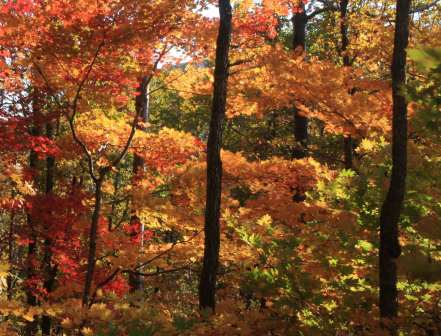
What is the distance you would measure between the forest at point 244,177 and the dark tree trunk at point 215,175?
2cm

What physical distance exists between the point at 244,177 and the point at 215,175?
185 cm

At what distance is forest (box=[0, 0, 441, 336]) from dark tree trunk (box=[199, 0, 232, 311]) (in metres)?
0.02

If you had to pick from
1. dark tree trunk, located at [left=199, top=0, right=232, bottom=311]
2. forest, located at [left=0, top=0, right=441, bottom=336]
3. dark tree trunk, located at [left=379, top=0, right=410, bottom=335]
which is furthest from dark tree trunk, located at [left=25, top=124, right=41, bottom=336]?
dark tree trunk, located at [left=379, top=0, right=410, bottom=335]

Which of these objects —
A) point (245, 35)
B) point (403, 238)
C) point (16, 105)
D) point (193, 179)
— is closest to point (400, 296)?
point (403, 238)

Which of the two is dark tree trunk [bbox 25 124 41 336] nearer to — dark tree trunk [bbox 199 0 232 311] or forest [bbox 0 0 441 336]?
forest [bbox 0 0 441 336]

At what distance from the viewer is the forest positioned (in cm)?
477

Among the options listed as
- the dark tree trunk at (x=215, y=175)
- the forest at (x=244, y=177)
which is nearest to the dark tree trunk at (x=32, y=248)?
the forest at (x=244, y=177)

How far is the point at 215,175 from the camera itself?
262 inches

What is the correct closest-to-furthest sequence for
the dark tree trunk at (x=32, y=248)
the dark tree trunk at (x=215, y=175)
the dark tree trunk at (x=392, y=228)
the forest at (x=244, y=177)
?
the dark tree trunk at (x=392, y=228) < the forest at (x=244, y=177) < the dark tree trunk at (x=215, y=175) < the dark tree trunk at (x=32, y=248)

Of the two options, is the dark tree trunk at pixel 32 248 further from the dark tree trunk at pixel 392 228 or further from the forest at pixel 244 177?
the dark tree trunk at pixel 392 228

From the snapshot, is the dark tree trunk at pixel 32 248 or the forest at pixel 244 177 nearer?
the forest at pixel 244 177

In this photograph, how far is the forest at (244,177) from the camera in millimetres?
4770

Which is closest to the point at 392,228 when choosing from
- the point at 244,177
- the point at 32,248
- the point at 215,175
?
the point at 215,175

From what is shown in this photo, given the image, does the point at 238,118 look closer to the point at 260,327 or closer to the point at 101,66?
the point at 101,66
